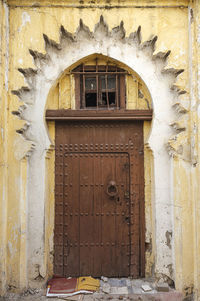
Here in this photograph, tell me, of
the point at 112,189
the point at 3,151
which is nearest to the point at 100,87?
the point at 112,189

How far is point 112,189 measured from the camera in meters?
3.72

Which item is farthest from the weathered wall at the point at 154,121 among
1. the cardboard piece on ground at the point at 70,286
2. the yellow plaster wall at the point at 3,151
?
the cardboard piece on ground at the point at 70,286

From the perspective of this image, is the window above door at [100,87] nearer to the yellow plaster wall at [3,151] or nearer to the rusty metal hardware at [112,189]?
the yellow plaster wall at [3,151]

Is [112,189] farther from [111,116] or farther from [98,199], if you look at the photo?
[111,116]

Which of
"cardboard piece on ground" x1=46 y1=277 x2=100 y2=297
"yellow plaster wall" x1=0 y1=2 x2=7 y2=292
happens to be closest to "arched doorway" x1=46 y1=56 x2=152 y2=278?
"cardboard piece on ground" x1=46 y1=277 x2=100 y2=297

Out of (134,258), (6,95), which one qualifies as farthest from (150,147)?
(6,95)

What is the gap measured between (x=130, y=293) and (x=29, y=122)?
108 inches

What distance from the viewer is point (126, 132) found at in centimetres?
382

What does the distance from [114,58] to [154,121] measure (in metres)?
1.10

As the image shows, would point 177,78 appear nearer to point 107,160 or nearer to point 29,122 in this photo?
point 107,160

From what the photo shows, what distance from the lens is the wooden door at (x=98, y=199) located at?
12.3 ft

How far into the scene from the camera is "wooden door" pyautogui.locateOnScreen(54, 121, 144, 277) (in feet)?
12.3

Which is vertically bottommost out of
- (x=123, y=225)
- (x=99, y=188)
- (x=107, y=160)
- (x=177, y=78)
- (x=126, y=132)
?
(x=123, y=225)

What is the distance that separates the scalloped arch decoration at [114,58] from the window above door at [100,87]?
236 mm
